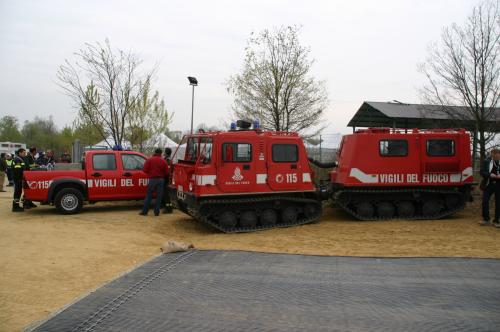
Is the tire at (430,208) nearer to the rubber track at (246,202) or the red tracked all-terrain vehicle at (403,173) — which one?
the red tracked all-terrain vehicle at (403,173)

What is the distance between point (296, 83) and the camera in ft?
55.5

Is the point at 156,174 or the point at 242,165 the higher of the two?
the point at 242,165

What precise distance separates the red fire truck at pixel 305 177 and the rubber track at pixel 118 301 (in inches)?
129

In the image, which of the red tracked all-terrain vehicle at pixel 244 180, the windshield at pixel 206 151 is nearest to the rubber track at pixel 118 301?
the red tracked all-terrain vehicle at pixel 244 180

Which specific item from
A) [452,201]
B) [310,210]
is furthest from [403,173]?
[310,210]

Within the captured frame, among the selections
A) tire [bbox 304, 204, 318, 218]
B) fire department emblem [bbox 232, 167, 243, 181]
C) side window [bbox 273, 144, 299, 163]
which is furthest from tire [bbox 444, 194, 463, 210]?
fire department emblem [bbox 232, 167, 243, 181]

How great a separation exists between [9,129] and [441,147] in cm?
7097

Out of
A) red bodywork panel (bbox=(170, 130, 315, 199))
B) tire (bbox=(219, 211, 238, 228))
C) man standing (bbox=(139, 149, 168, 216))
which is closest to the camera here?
red bodywork panel (bbox=(170, 130, 315, 199))

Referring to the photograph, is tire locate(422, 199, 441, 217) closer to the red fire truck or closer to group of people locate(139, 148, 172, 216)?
the red fire truck

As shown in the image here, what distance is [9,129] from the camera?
68.6 m

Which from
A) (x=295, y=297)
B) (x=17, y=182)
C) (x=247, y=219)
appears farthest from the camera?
(x=17, y=182)

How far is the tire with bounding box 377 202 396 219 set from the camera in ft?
38.4

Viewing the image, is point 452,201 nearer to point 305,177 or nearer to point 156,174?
point 305,177

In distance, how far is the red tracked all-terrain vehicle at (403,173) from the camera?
11492 millimetres
